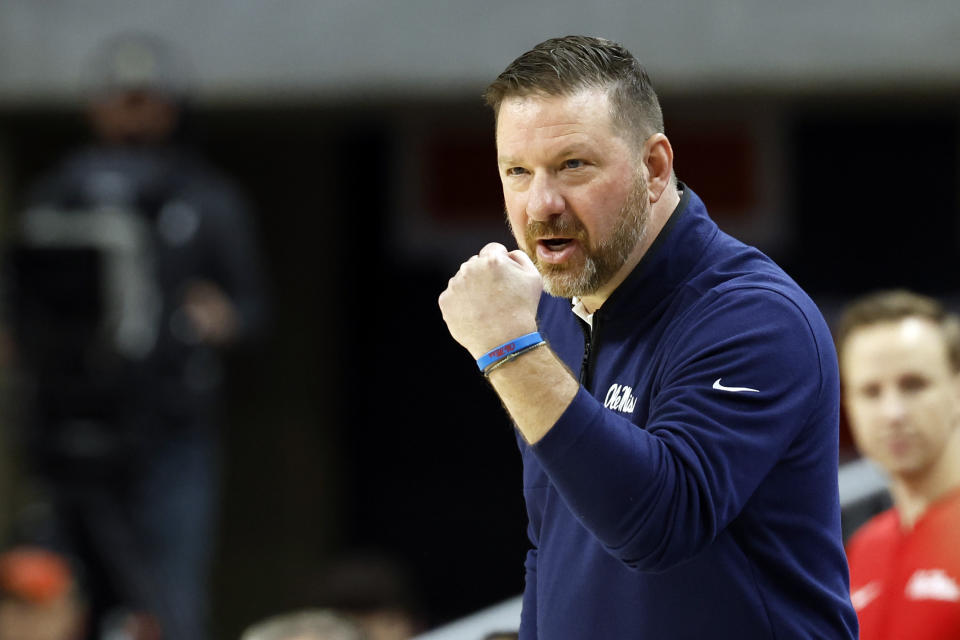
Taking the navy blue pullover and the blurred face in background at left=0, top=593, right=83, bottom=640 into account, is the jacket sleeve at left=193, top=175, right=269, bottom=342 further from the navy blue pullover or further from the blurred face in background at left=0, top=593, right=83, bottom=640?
the navy blue pullover

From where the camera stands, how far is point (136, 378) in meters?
5.64

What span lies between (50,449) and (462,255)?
127 inches

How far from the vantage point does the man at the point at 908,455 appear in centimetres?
319

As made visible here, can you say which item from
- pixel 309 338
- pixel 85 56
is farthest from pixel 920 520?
pixel 309 338

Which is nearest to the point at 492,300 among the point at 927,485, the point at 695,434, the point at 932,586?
the point at 695,434

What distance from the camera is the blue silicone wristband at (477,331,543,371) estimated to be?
2.00 metres

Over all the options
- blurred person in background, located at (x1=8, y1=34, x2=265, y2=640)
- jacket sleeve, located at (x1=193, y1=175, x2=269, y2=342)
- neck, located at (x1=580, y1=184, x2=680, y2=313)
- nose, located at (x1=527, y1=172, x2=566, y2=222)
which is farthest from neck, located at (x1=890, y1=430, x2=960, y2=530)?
jacket sleeve, located at (x1=193, y1=175, x2=269, y2=342)

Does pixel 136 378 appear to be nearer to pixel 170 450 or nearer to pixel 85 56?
pixel 170 450

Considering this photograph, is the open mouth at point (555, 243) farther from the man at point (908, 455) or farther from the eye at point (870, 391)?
the eye at point (870, 391)

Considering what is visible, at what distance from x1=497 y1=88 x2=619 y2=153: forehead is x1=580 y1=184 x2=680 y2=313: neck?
Result: 0.17 m

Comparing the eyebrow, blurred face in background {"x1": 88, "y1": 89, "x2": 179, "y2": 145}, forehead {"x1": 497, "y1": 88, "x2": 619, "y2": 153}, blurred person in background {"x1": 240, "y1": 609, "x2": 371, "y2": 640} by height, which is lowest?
blurred person in background {"x1": 240, "y1": 609, "x2": 371, "y2": 640}

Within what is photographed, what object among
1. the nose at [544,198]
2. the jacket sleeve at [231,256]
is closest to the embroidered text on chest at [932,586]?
the nose at [544,198]

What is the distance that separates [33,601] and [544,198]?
372cm

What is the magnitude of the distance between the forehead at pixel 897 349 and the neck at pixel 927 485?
196 millimetres
